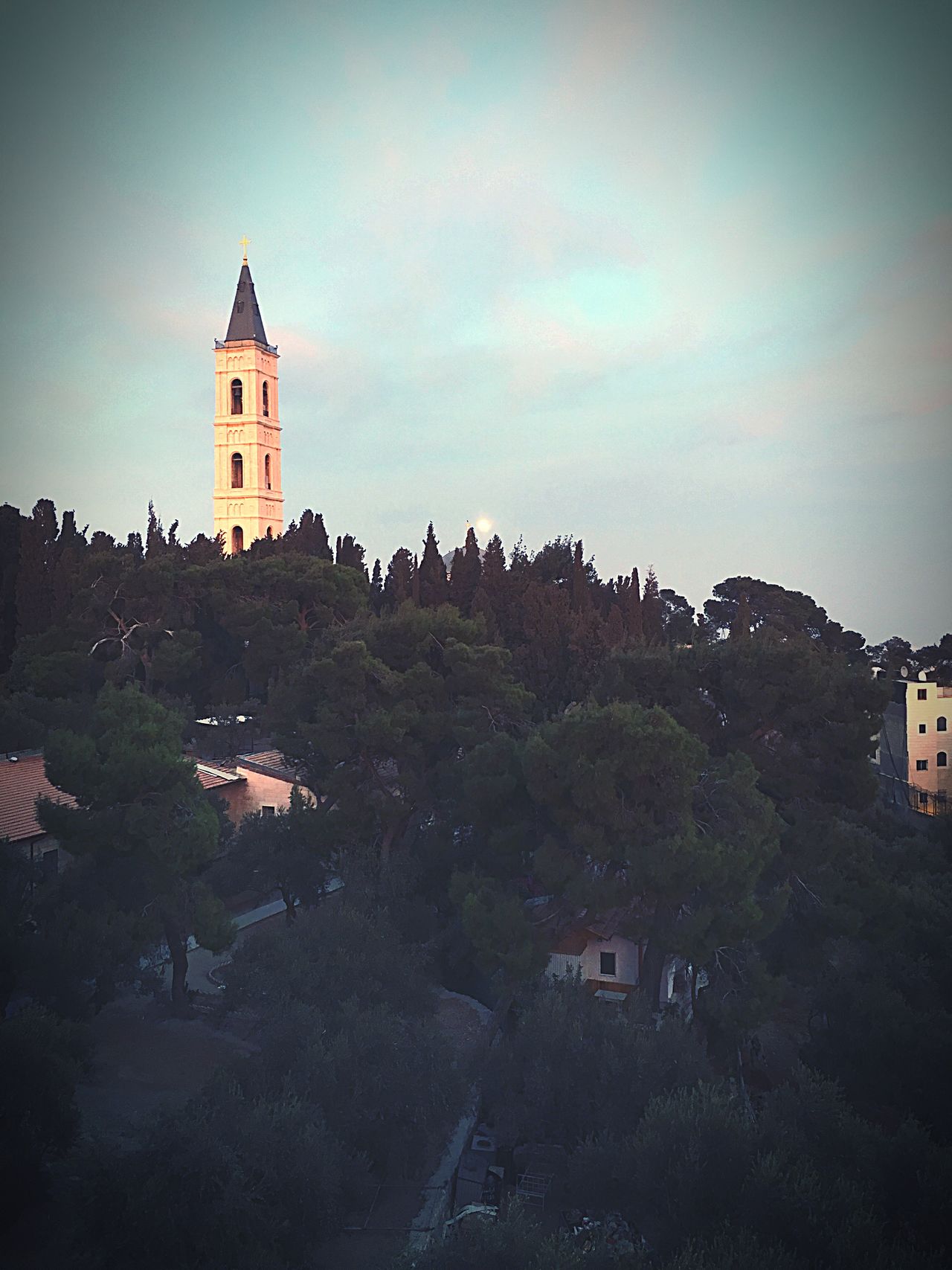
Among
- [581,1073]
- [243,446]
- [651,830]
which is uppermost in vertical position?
[243,446]

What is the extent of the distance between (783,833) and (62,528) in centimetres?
3540

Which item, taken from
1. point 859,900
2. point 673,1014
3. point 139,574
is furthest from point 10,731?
point 859,900

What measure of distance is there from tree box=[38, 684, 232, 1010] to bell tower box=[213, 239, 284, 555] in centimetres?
3444

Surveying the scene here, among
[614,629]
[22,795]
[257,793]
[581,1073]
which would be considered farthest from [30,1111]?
[614,629]

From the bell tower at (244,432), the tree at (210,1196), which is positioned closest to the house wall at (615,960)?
the tree at (210,1196)

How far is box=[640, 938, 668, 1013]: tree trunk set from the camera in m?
11.5

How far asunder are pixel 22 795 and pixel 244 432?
3369 cm

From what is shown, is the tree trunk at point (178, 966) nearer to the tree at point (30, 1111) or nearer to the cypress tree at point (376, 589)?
the tree at point (30, 1111)

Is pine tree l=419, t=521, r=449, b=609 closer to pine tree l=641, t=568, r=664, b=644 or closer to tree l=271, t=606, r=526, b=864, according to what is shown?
pine tree l=641, t=568, r=664, b=644

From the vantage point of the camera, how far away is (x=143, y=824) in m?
11.1

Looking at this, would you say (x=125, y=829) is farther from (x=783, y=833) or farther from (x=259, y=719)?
(x=259, y=719)

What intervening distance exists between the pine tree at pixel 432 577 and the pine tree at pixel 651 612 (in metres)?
7.28

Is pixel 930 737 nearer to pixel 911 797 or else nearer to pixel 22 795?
pixel 911 797

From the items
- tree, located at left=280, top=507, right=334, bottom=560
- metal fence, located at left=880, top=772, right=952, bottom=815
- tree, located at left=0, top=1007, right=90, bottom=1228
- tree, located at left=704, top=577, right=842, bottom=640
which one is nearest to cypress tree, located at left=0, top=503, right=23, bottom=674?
tree, located at left=280, top=507, right=334, bottom=560
